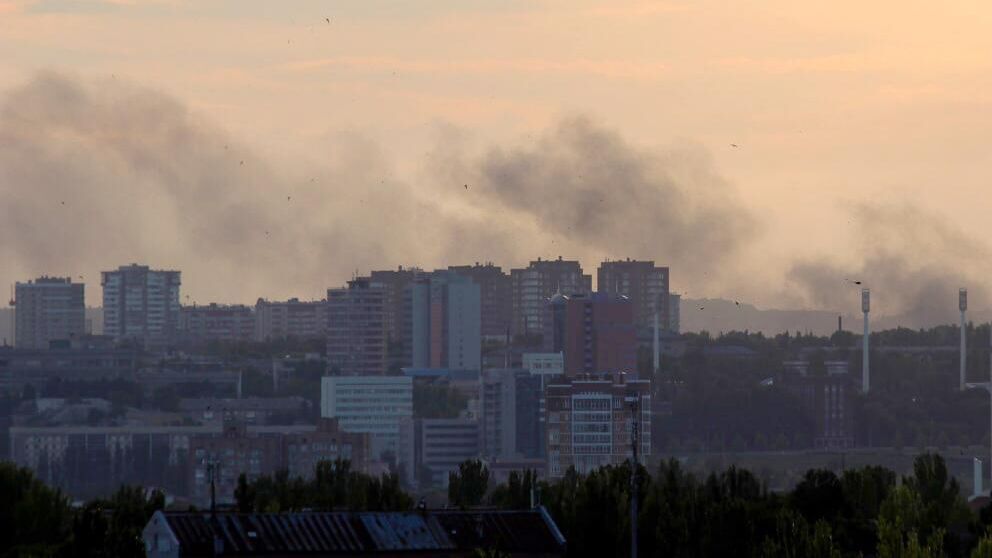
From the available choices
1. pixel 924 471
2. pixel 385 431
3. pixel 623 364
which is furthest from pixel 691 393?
Result: pixel 924 471

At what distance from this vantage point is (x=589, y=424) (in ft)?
561

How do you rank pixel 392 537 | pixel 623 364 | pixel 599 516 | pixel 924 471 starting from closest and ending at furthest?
1. pixel 392 537
2. pixel 599 516
3. pixel 924 471
4. pixel 623 364

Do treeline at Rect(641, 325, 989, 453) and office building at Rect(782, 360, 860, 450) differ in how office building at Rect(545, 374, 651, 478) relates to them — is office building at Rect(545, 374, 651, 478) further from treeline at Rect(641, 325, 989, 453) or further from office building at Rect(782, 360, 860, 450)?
office building at Rect(782, 360, 860, 450)

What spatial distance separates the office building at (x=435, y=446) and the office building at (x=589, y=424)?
8.02m

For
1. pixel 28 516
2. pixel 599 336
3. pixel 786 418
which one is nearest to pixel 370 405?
pixel 599 336

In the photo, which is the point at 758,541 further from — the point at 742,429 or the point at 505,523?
the point at 742,429

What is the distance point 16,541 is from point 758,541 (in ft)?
42.6

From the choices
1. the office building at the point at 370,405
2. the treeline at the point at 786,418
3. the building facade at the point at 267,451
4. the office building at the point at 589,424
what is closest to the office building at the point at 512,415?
the office building at the point at 589,424

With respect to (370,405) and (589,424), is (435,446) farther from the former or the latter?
(589,424)

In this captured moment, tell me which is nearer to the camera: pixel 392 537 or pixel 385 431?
pixel 392 537

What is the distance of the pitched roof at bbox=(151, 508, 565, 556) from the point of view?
5041 centimetres

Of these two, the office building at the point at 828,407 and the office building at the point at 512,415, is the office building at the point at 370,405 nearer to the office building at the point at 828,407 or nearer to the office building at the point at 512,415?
the office building at the point at 512,415

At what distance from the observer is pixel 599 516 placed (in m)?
57.3

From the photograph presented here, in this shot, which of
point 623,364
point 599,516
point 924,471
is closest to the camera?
point 599,516
